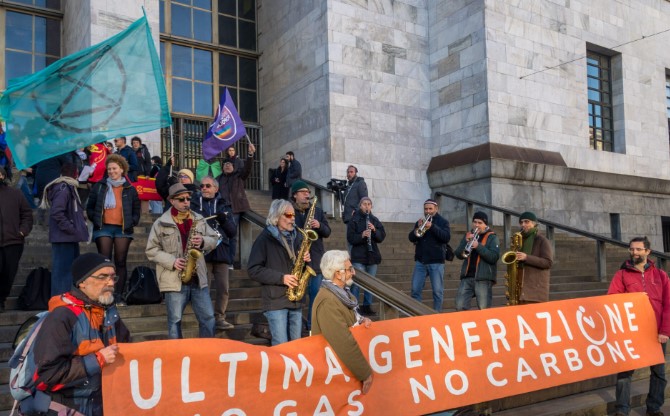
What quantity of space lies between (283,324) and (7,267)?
10.8 feet

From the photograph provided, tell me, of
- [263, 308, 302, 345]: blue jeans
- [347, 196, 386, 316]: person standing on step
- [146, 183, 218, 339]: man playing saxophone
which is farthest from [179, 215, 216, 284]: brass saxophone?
[347, 196, 386, 316]: person standing on step

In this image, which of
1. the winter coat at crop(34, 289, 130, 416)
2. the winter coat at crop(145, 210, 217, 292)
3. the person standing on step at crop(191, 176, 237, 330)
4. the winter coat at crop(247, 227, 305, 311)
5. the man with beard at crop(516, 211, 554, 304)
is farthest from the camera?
the man with beard at crop(516, 211, 554, 304)

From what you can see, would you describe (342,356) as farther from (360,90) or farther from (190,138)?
(190,138)

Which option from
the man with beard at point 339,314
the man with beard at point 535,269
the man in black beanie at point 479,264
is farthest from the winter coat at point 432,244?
the man with beard at point 339,314

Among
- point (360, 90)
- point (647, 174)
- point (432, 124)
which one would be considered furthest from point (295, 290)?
point (647, 174)

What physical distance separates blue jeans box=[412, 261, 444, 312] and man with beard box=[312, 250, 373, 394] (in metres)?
3.98

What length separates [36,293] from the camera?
6.82 m

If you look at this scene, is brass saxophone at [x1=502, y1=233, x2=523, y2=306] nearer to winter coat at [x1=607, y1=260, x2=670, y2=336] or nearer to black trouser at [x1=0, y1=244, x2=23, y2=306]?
winter coat at [x1=607, y1=260, x2=670, y2=336]

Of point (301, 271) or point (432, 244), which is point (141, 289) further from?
point (432, 244)

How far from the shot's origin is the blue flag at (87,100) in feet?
21.1

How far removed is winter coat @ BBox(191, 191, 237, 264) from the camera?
708 cm

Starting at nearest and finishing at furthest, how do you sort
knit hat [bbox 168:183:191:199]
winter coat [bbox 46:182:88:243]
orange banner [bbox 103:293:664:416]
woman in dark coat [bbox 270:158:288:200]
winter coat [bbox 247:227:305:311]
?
orange banner [bbox 103:293:664:416] < winter coat [bbox 247:227:305:311] < knit hat [bbox 168:183:191:199] < winter coat [bbox 46:182:88:243] < woman in dark coat [bbox 270:158:288:200]

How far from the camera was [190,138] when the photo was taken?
1812 centimetres

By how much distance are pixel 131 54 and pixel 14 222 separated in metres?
2.37
